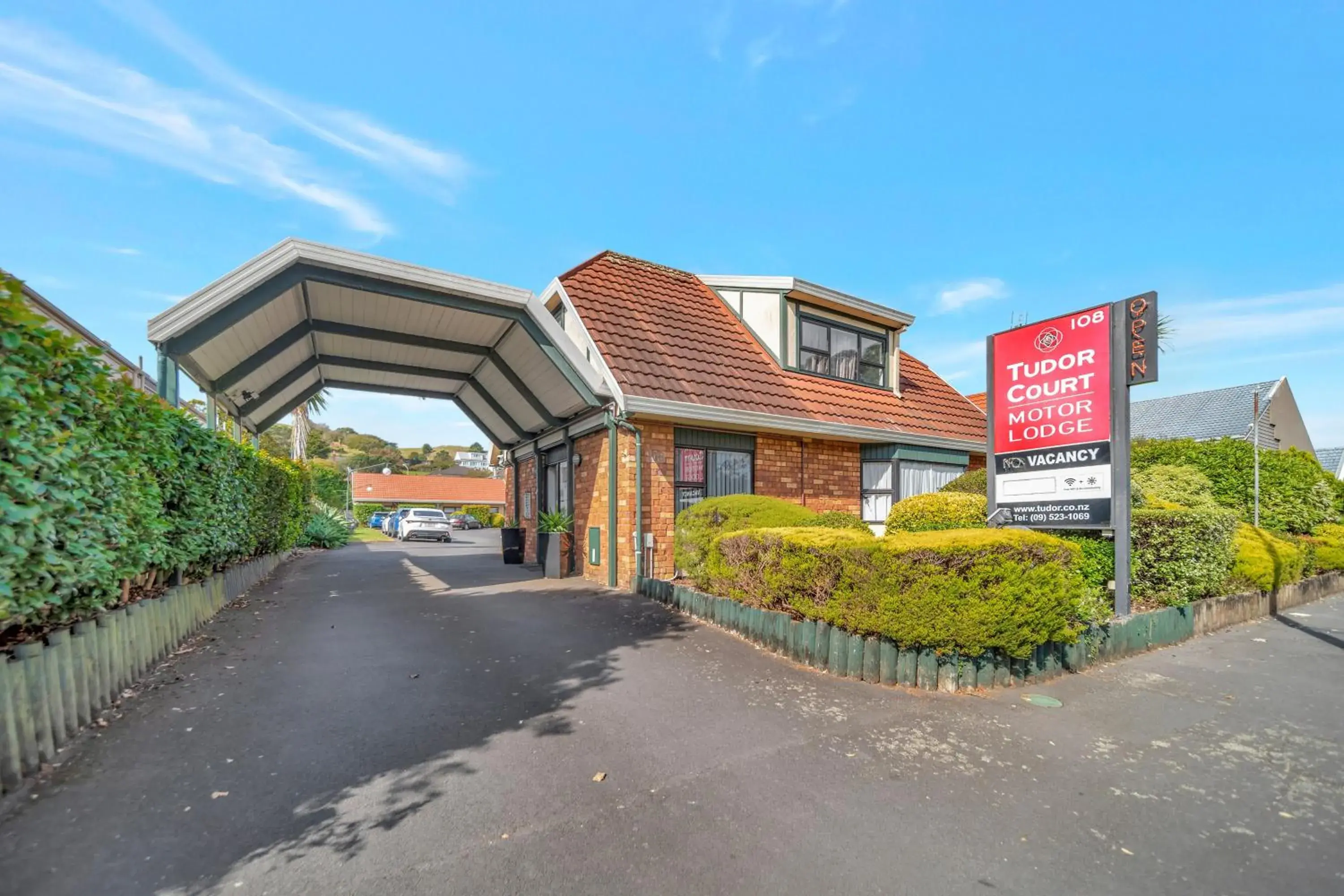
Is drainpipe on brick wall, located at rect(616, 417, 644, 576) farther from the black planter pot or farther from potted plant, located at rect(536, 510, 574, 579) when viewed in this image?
the black planter pot

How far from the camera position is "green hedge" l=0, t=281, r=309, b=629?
3.34m

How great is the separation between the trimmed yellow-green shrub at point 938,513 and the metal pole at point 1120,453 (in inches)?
87.5

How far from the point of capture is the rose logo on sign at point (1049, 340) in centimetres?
753

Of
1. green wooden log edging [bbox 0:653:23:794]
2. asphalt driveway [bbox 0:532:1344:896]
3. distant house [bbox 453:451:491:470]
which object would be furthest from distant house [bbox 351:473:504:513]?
green wooden log edging [bbox 0:653:23:794]

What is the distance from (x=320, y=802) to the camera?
351 centimetres

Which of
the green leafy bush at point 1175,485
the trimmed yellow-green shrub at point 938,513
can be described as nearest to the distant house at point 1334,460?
the green leafy bush at point 1175,485

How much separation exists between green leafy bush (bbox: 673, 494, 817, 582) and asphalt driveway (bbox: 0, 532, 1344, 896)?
A: 2317 mm

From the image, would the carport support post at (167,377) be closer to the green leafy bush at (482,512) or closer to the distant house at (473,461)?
the green leafy bush at (482,512)

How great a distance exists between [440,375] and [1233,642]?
15255 mm

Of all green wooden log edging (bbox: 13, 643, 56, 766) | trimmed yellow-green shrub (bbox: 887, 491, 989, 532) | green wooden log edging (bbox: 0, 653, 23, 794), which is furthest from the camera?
trimmed yellow-green shrub (bbox: 887, 491, 989, 532)

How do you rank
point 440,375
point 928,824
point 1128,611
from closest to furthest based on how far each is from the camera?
point 928,824 → point 1128,611 → point 440,375

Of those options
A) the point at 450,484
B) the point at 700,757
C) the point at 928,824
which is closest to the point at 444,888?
the point at 700,757

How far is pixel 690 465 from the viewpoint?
37.1ft

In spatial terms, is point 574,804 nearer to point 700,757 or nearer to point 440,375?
point 700,757
